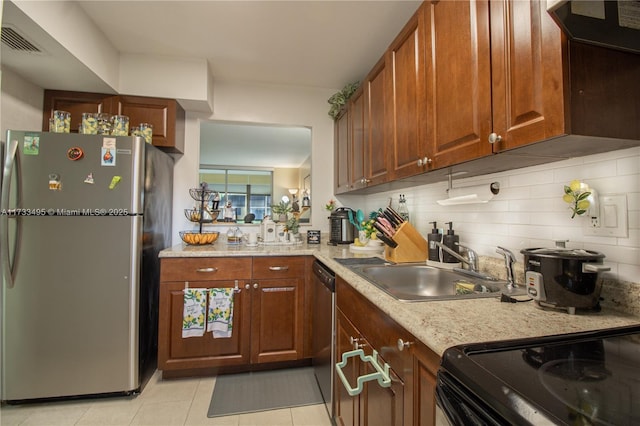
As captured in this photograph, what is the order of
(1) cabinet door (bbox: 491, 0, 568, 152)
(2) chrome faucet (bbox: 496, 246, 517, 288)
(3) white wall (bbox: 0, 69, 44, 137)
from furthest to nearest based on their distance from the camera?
(3) white wall (bbox: 0, 69, 44, 137), (2) chrome faucet (bbox: 496, 246, 517, 288), (1) cabinet door (bbox: 491, 0, 568, 152)

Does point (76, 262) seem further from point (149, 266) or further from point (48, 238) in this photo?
point (149, 266)

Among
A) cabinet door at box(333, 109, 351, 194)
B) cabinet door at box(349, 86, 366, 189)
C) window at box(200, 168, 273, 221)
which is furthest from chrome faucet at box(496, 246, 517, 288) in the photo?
window at box(200, 168, 273, 221)

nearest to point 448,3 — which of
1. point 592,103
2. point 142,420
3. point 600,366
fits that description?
point 592,103

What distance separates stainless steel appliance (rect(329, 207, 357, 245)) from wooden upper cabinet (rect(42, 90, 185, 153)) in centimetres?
147

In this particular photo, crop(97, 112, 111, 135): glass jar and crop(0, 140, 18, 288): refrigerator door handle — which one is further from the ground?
crop(97, 112, 111, 135): glass jar

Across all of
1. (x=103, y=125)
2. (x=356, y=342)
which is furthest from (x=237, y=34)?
(x=356, y=342)

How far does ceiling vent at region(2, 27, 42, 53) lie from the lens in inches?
58.8

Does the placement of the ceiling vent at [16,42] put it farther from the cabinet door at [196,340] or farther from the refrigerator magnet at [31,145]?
the cabinet door at [196,340]

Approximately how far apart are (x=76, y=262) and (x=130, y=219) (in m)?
0.39

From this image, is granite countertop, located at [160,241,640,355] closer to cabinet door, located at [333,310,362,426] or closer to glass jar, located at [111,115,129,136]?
cabinet door, located at [333,310,362,426]

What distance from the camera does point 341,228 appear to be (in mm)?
2498

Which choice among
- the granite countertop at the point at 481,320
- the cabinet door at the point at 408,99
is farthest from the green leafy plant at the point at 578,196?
the cabinet door at the point at 408,99

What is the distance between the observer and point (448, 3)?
3.77ft

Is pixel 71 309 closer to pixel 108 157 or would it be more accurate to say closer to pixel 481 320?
pixel 108 157
